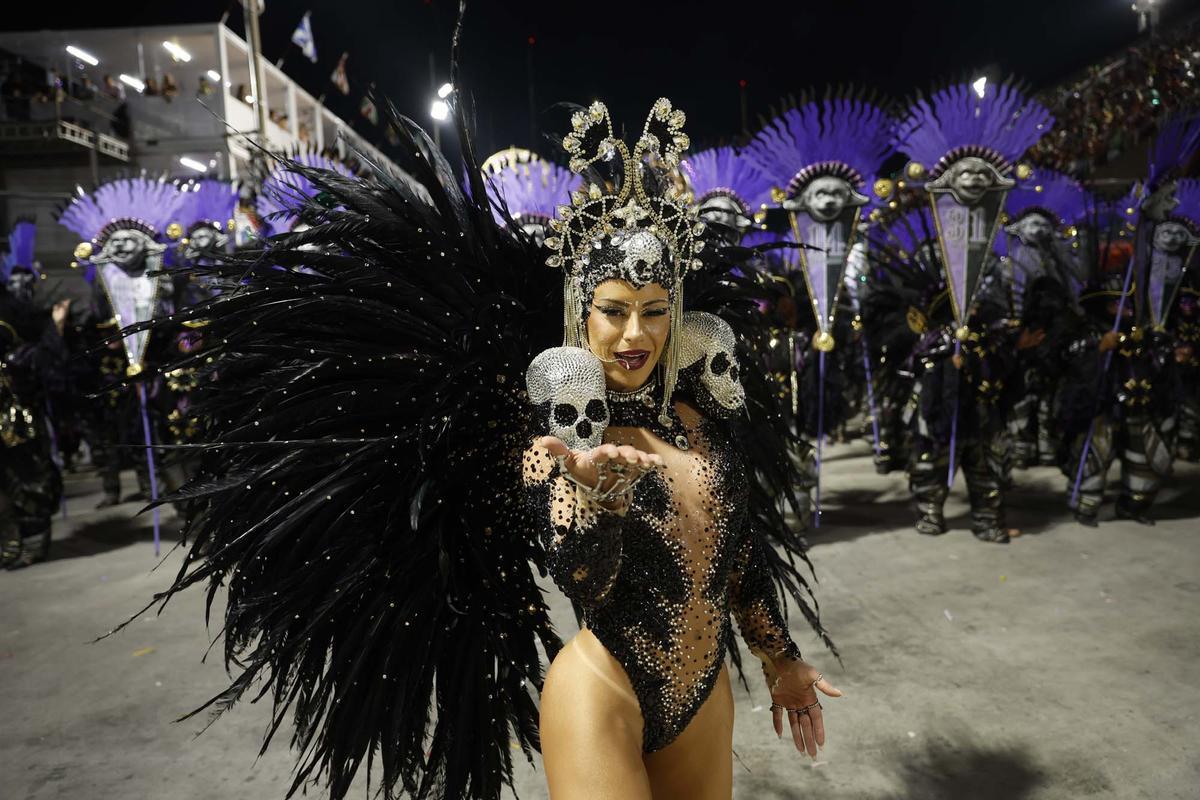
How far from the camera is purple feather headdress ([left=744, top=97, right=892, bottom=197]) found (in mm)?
5938

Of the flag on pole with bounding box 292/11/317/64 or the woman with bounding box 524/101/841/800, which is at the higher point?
the flag on pole with bounding box 292/11/317/64

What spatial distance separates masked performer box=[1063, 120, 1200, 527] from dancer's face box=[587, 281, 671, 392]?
17.5 ft

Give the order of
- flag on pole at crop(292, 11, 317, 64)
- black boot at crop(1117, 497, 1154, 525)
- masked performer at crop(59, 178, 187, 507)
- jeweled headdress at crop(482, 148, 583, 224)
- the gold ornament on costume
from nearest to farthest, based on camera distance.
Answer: jeweled headdress at crop(482, 148, 583, 224) → the gold ornament on costume → black boot at crop(1117, 497, 1154, 525) → masked performer at crop(59, 178, 187, 507) → flag on pole at crop(292, 11, 317, 64)

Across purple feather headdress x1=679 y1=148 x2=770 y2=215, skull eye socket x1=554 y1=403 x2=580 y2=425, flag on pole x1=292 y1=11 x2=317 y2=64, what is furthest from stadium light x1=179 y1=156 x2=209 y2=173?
skull eye socket x1=554 y1=403 x2=580 y2=425

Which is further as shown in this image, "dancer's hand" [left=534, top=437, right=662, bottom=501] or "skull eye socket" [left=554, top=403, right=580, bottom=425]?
"skull eye socket" [left=554, top=403, right=580, bottom=425]

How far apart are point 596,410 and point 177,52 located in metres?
22.5

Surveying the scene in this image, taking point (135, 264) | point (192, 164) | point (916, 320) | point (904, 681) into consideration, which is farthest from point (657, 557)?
point (192, 164)

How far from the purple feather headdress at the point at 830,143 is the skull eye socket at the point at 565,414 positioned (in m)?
5.07

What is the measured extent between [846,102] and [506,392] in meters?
5.04

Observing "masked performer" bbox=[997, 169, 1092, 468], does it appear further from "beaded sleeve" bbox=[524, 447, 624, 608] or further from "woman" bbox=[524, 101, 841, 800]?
"beaded sleeve" bbox=[524, 447, 624, 608]

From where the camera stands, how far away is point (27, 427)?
584 centimetres

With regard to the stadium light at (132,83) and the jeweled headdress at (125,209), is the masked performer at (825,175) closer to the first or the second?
the jeweled headdress at (125,209)

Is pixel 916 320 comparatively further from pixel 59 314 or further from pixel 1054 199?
pixel 59 314

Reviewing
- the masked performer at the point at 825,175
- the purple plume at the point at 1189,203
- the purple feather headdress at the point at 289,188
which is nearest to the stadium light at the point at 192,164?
the purple feather headdress at the point at 289,188
